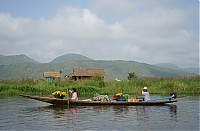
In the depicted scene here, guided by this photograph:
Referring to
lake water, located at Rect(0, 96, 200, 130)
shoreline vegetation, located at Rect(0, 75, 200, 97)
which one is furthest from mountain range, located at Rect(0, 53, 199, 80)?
lake water, located at Rect(0, 96, 200, 130)

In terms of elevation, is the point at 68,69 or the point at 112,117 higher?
the point at 68,69

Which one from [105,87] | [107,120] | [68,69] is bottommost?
[107,120]

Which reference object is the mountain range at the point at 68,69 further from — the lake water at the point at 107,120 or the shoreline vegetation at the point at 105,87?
the lake water at the point at 107,120

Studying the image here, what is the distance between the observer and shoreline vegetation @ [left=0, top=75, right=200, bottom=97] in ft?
84.5

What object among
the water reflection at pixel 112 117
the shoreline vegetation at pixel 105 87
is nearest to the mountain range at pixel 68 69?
the shoreline vegetation at pixel 105 87

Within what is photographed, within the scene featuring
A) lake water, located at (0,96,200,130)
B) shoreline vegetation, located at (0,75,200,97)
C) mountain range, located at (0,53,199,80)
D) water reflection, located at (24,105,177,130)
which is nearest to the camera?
lake water, located at (0,96,200,130)

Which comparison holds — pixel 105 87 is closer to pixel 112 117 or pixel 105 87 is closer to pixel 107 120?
pixel 112 117

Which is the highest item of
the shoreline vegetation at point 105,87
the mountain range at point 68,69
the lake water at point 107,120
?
the mountain range at point 68,69

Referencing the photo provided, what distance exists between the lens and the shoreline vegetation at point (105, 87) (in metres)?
25.8

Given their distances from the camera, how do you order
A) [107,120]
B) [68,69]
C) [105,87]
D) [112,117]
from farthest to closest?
[68,69] → [105,87] → [112,117] → [107,120]

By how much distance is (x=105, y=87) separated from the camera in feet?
93.0

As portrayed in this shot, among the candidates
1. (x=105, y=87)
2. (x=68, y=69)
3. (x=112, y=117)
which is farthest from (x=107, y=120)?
(x=68, y=69)

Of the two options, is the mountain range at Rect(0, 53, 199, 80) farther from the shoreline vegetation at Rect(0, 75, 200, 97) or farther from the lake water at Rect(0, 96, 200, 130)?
the lake water at Rect(0, 96, 200, 130)

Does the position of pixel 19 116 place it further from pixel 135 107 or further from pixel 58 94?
pixel 135 107
